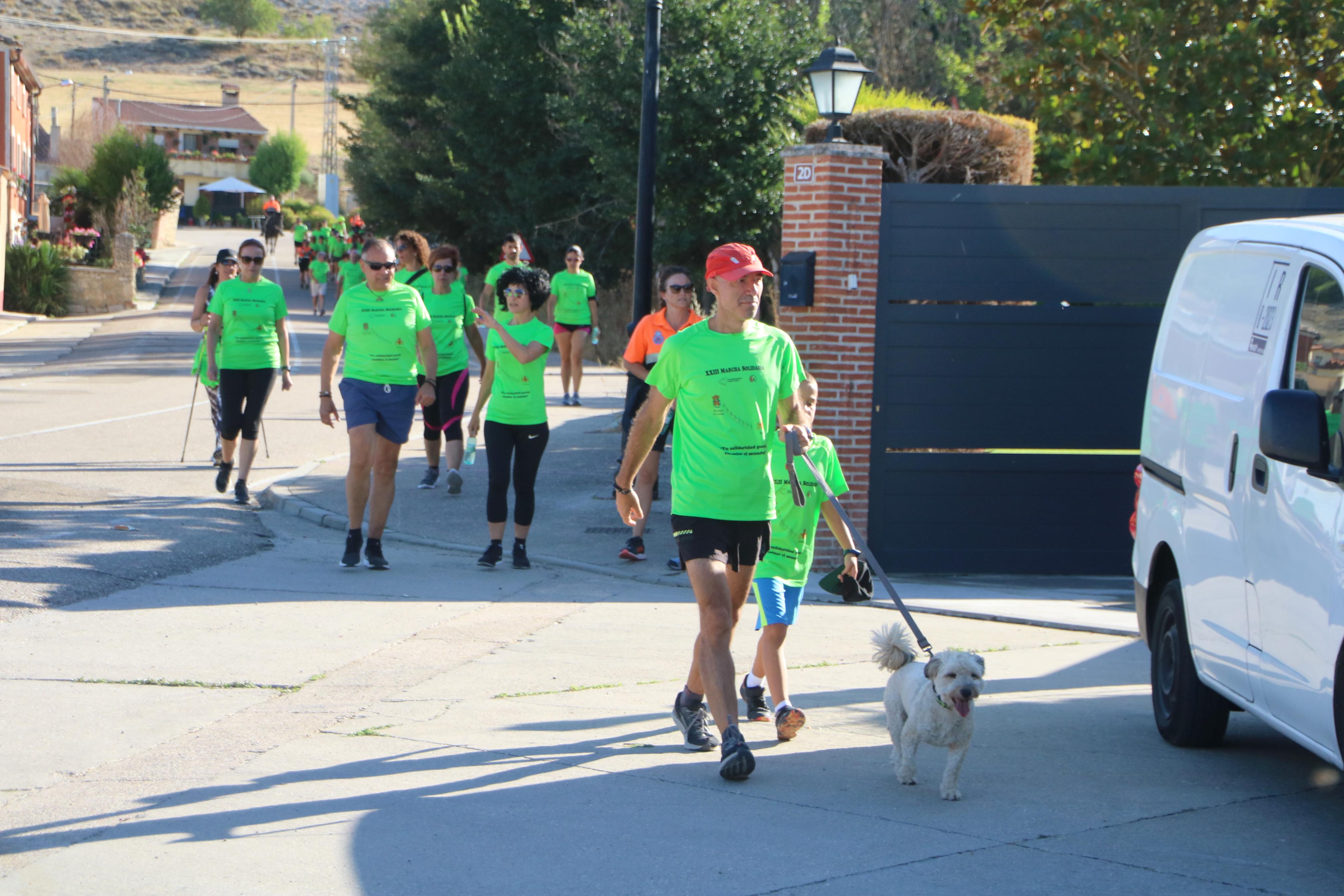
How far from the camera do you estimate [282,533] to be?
10.7m

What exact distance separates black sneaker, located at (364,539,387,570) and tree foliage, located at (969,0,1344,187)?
823cm

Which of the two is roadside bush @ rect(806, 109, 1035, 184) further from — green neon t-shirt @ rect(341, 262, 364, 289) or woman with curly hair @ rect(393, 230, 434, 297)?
green neon t-shirt @ rect(341, 262, 364, 289)

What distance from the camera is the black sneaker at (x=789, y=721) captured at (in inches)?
232

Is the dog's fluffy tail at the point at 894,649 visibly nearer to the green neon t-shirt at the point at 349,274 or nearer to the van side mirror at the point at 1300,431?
the van side mirror at the point at 1300,431

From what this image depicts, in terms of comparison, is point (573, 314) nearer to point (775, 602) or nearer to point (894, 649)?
point (775, 602)

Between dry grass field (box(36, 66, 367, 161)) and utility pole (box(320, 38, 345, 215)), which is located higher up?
dry grass field (box(36, 66, 367, 161))

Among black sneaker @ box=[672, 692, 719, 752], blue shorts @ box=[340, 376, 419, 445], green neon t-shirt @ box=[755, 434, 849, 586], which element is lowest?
black sneaker @ box=[672, 692, 719, 752]

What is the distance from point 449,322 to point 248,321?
161 centimetres

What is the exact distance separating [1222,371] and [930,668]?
67.2 inches

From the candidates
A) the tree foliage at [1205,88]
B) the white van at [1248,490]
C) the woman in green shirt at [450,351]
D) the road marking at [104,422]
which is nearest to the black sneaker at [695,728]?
the white van at [1248,490]

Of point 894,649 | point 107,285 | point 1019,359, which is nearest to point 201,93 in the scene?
point 107,285

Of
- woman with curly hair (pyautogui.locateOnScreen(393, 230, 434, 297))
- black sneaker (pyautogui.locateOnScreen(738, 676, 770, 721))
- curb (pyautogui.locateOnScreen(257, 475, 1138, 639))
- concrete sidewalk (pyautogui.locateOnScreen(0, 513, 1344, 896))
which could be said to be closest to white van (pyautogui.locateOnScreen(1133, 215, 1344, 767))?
concrete sidewalk (pyautogui.locateOnScreen(0, 513, 1344, 896))

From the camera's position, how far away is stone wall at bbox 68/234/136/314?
32250mm

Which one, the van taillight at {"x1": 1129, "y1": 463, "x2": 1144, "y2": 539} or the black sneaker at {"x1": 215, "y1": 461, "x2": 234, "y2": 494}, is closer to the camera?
the van taillight at {"x1": 1129, "y1": 463, "x2": 1144, "y2": 539}
